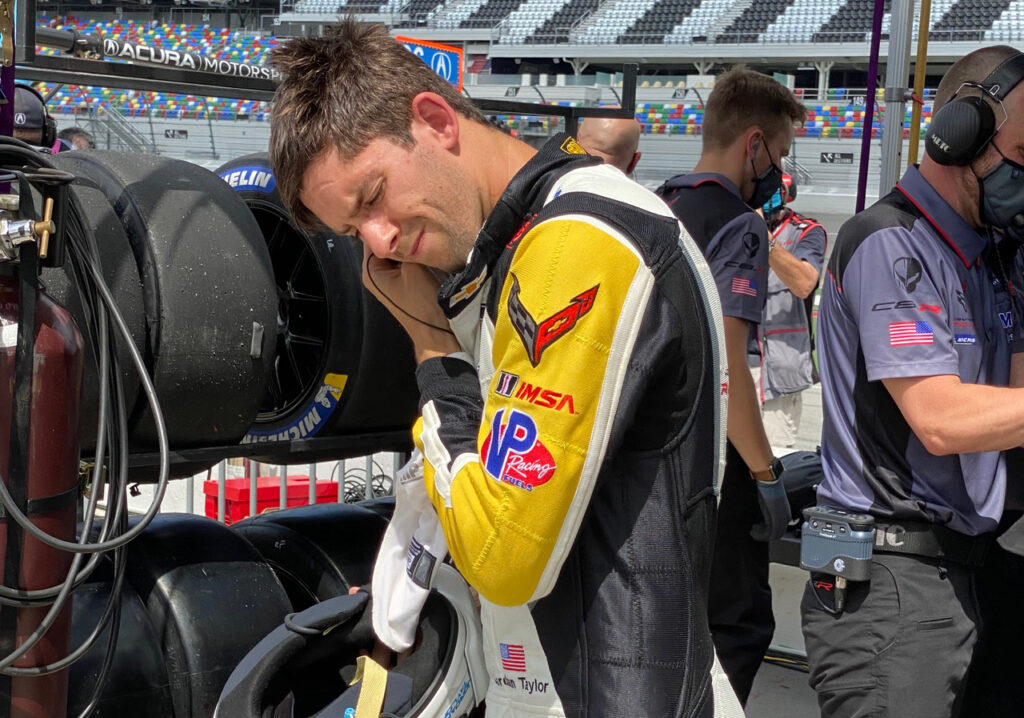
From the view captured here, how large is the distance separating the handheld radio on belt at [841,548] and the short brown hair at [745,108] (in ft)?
5.42

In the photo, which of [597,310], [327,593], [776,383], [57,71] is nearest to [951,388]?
[597,310]

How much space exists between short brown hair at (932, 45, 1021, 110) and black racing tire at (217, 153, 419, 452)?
1.40 metres

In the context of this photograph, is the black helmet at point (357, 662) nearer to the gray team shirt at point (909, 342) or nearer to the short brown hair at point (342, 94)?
the short brown hair at point (342, 94)

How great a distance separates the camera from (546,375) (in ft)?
4.45

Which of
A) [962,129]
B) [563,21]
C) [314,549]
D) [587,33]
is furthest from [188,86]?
[563,21]

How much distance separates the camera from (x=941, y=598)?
7.65 ft

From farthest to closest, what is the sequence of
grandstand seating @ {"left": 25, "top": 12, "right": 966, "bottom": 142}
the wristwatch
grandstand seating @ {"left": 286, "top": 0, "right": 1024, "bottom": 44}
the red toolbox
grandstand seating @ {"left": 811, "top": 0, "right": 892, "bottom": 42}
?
grandstand seating @ {"left": 286, "top": 0, "right": 1024, "bottom": 44} < grandstand seating @ {"left": 811, "top": 0, "right": 892, "bottom": 42} < grandstand seating @ {"left": 25, "top": 12, "right": 966, "bottom": 142} < the red toolbox < the wristwatch

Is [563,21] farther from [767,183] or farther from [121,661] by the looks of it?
[121,661]

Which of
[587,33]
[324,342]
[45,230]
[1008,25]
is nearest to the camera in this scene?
[45,230]

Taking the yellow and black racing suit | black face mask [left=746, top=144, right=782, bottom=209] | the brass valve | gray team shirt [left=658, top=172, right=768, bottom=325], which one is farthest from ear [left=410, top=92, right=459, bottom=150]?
black face mask [left=746, top=144, right=782, bottom=209]

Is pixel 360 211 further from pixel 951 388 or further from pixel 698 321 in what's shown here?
pixel 951 388

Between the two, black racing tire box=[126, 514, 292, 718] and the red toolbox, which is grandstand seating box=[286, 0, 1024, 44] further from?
black racing tire box=[126, 514, 292, 718]

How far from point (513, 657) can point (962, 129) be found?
4.92 feet

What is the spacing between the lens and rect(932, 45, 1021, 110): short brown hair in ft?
7.93
